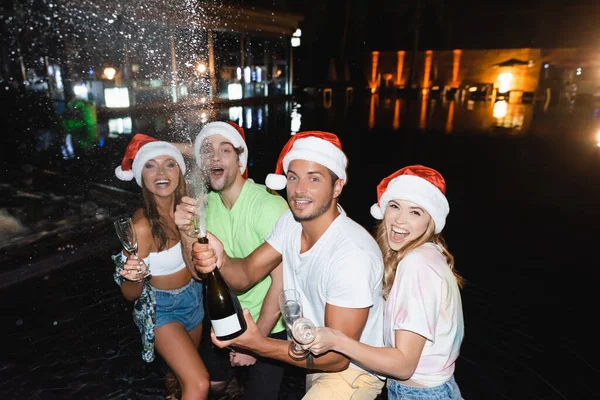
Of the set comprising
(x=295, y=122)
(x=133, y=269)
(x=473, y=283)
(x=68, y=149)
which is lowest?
(x=473, y=283)

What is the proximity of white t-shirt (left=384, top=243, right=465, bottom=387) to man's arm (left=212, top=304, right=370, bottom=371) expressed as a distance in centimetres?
20

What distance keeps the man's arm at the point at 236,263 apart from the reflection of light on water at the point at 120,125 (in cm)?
1437

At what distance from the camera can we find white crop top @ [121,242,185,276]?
329 cm

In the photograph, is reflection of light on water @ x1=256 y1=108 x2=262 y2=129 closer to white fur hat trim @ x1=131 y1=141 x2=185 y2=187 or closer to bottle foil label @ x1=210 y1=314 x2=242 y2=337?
white fur hat trim @ x1=131 y1=141 x2=185 y2=187

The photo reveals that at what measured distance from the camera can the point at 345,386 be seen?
8.34ft

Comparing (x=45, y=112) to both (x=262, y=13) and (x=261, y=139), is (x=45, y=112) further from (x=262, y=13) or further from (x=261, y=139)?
(x=261, y=139)

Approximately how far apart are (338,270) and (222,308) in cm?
78

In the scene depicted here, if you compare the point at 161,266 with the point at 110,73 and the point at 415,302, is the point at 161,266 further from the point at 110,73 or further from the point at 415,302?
the point at 110,73

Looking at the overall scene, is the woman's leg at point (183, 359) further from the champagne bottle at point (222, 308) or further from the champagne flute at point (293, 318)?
the champagne flute at point (293, 318)

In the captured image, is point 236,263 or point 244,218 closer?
point 236,263

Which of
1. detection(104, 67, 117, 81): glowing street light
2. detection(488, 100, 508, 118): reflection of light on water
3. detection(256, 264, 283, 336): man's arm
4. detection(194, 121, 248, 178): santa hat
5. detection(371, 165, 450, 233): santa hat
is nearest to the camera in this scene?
detection(371, 165, 450, 233): santa hat

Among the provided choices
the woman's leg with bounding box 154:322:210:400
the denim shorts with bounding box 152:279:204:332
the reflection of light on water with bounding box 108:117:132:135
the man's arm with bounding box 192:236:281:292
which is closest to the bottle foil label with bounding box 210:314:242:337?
the man's arm with bounding box 192:236:281:292

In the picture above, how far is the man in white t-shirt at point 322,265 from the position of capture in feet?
7.36

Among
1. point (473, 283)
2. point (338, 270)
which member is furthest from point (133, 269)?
point (473, 283)
